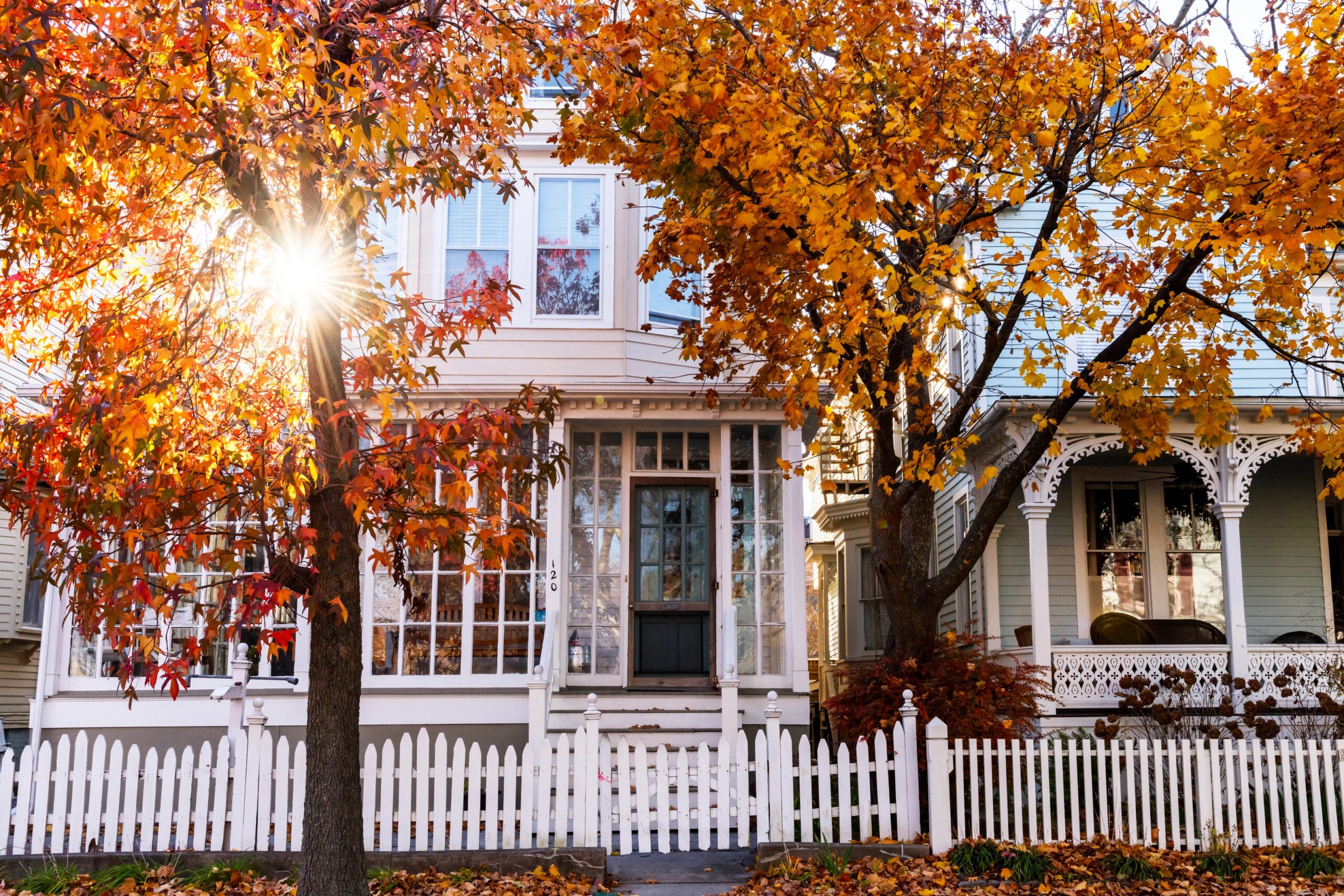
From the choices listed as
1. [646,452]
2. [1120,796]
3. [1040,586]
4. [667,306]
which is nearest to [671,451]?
[646,452]

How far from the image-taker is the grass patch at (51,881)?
28.6 feet

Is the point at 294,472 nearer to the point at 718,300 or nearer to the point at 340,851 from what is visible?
the point at 340,851

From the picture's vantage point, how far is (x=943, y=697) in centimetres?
1034

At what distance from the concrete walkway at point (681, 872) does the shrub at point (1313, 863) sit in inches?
174

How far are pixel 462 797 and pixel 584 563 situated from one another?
183 inches

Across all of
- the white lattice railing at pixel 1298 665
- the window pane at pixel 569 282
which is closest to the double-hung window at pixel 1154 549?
the white lattice railing at pixel 1298 665

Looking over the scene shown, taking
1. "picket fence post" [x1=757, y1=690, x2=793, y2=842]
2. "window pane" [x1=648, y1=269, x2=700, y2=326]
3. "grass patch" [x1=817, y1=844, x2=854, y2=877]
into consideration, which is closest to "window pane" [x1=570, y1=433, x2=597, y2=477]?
"window pane" [x1=648, y1=269, x2=700, y2=326]

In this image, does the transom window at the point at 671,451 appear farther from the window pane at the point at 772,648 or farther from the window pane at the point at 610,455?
the window pane at the point at 772,648

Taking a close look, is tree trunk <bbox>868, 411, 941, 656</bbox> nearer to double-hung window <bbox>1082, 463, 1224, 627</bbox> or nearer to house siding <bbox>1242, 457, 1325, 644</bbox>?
double-hung window <bbox>1082, 463, 1224, 627</bbox>

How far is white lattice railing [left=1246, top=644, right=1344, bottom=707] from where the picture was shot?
44.2 feet

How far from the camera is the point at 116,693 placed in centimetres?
1228

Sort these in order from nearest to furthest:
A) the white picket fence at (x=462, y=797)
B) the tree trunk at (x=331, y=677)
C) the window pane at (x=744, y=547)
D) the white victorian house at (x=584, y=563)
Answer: the tree trunk at (x=331, y=677), the white picket fence at (x=462, y=797), the white victorian house at (x=584, y=563), the window pane at (x=744, y=547)

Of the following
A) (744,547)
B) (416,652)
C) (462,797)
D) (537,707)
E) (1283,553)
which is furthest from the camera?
(1283,553)

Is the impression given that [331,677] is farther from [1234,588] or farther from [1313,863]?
[1234,588]
